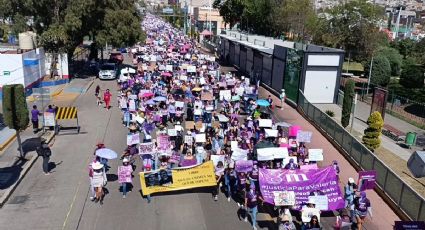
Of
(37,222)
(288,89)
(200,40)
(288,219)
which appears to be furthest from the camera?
(200,40)

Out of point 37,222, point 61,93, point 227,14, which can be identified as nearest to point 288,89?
point 61,93

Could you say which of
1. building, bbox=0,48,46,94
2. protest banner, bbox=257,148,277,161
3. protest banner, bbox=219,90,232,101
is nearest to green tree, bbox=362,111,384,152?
protest banner, bbox=257,148,277,161

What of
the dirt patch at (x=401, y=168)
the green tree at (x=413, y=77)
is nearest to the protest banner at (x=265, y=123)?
the dirt patch at (x=401, y=168)

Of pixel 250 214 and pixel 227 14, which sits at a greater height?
pixel 227 14

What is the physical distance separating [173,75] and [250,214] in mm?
27716

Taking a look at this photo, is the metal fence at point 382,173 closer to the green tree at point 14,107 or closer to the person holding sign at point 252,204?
the person holding sign at point 252,204

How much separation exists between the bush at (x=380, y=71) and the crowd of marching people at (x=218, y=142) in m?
16.8

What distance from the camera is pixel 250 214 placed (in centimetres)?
1556

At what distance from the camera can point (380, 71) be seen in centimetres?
4781

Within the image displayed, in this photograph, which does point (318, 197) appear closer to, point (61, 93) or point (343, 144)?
point (343, 144)

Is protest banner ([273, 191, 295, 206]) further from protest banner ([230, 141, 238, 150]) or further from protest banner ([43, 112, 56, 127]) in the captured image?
protest banner ([43, 112, 56, 127])

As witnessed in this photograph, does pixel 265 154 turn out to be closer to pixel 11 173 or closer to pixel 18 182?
pixel 18 182

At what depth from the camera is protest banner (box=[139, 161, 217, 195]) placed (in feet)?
55.4

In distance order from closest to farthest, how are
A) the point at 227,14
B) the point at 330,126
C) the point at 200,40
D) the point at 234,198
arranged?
the point at 234,198 → the point at 330,126 → the point at 227,14 → the point at 200,40
